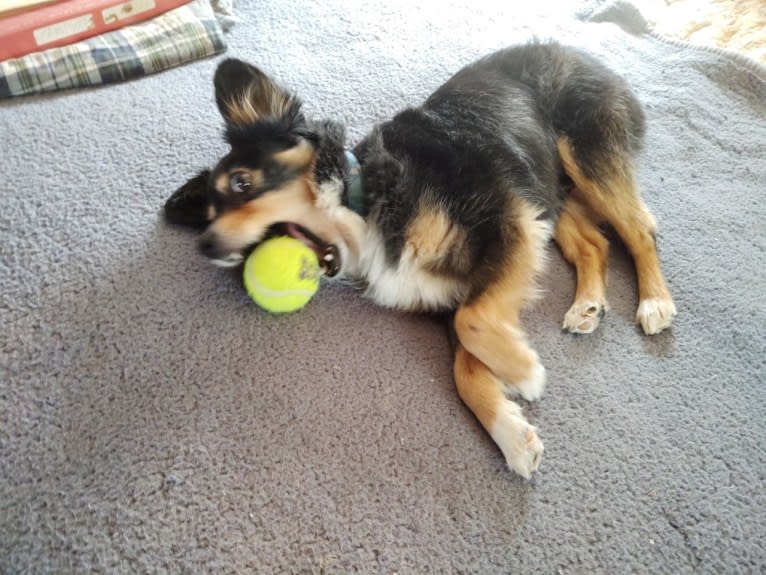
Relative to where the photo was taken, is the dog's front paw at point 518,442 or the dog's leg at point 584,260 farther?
the dog's leg at point 584,260

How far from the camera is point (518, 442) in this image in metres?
1.48

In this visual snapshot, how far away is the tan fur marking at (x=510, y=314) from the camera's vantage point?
1.63m

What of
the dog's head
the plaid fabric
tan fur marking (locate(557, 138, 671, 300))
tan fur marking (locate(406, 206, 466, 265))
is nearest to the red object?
the plaid fabric

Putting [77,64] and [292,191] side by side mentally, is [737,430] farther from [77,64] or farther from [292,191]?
[77,64]

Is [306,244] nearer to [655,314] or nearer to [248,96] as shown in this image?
[248,96]

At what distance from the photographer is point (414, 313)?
6.16 ft

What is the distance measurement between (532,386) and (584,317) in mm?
344

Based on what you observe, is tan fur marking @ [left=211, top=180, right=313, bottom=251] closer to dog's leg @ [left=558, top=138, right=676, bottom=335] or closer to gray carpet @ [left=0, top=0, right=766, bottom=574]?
gray carpet @ [left=0, top=0, right=766, bottom=574]

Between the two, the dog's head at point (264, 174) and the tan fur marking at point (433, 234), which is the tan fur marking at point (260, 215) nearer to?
the dog's head at point (264, 174)

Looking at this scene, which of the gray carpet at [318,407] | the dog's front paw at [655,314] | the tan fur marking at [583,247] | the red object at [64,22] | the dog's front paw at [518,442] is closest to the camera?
the gray carpet at [318,407]

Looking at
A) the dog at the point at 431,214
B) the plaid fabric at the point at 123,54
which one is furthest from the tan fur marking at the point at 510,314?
the plaid fabric at the point at 123,54

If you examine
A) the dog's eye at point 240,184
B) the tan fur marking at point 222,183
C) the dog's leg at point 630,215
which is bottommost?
the dog's leg at point 630,215

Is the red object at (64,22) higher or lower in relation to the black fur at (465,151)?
lower

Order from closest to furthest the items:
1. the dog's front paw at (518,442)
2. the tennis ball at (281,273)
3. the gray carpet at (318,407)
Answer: the gray carpet at (318,407)
the dog's front paw at (518,442)
the tennis ball at (281,273)
